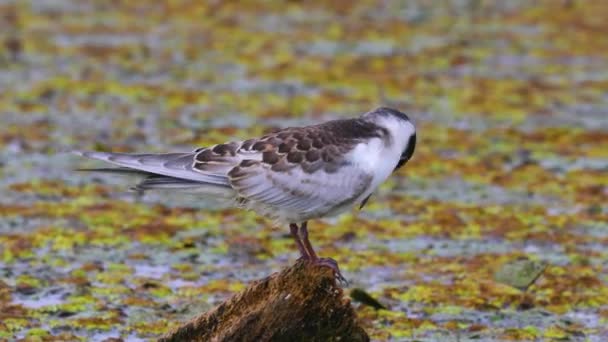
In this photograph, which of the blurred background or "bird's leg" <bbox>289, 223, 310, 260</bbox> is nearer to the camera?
"bird's leg" <bbox>289, 223, 310, 260</bbox>

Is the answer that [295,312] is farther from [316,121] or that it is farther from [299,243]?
[316,121]

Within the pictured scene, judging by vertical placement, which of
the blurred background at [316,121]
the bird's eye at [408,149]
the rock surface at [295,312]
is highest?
the bird's eye at [408,149]

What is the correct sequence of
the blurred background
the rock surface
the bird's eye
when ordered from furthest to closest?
the blurred background, the bird's eye, the rock surface

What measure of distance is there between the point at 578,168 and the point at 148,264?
4109 mm

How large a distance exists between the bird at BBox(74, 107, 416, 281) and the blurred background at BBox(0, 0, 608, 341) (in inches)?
50.9

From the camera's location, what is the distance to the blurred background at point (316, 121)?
8586mm

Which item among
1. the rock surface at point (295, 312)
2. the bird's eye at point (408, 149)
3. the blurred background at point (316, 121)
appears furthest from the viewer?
the blurred background at point (316, 121)

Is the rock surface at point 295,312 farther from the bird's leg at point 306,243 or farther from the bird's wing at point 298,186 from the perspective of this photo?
the bird's wing at point 298,186

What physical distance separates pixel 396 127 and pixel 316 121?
19.7ft

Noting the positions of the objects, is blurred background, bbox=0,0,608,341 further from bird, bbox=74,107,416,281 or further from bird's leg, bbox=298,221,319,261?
bird, bbox=74,107,416,281

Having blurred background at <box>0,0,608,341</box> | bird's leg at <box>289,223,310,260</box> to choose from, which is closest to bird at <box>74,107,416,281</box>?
bird's leg at <box>289,223,310,260</box>

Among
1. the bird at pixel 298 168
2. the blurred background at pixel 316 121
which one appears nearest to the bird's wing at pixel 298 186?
the bird at pixel 298 168

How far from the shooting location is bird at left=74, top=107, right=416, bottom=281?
6.82 m

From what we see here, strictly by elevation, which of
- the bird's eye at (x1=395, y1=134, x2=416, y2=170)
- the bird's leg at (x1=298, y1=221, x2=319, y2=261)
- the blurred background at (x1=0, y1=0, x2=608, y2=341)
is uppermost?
the bird's eye at (x1=395, y1=134, x2=416, y2=170)
